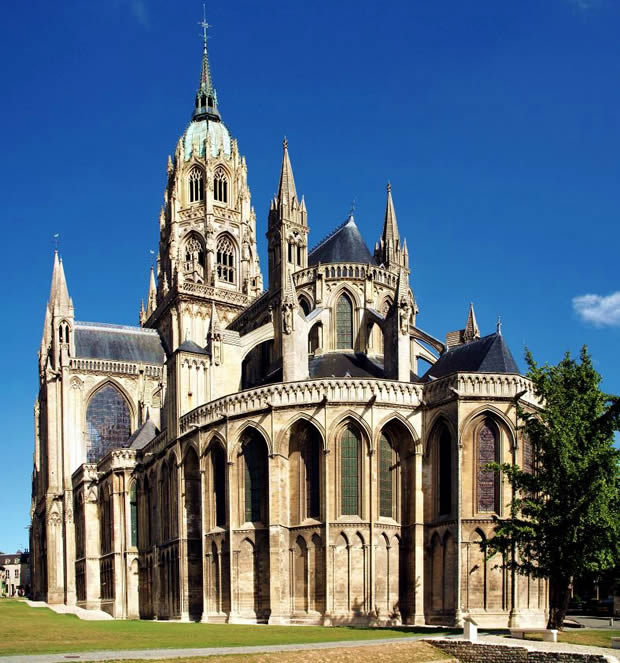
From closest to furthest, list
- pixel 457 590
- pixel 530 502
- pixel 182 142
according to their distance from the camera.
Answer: pixel 530 502 → pixel 457 590 → pixel 182 142

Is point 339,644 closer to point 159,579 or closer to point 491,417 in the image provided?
point 491,417

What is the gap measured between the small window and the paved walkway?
58721mm

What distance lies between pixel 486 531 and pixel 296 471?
984cm

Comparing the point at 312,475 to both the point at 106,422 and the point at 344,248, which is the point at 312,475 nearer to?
the point at 344,248

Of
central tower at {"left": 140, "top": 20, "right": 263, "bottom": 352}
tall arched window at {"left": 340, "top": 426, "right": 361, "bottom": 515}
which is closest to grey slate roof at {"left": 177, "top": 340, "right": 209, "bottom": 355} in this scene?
tall arched window at {"left": 340, "top": 426, "right": 361, "bottom": 515}

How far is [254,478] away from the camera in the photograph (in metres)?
47.5

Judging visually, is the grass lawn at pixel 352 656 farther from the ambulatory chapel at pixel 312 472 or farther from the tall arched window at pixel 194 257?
the tall arched window at pixel 194 257

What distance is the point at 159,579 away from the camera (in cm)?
5691

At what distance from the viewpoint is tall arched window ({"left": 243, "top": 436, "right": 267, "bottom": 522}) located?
155 ft

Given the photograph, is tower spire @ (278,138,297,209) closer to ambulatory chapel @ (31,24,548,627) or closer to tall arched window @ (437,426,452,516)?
ambulatory chapel @ (31,24,548,627)

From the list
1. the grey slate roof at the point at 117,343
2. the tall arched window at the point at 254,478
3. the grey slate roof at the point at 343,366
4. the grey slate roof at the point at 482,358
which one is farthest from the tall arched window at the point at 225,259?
the tall arched window at the point at 254,478

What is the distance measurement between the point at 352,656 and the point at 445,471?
1644 cm

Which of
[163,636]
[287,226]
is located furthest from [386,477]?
[287,226]

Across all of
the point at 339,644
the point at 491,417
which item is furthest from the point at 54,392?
the point at 339,644
